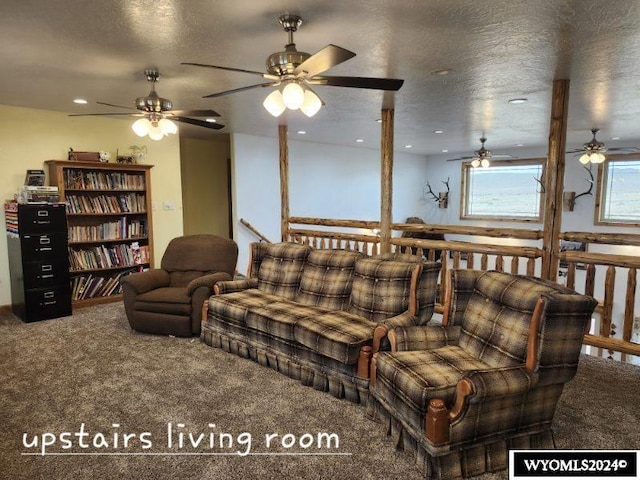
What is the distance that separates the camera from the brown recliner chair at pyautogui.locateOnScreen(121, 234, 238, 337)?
4.12m

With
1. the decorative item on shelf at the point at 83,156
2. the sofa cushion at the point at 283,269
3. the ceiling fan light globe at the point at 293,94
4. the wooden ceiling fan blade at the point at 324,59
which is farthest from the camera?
the decorative item on shelf at the point at 83,156

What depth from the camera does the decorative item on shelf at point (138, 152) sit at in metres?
5.82

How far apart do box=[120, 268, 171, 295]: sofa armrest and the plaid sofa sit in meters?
0.81

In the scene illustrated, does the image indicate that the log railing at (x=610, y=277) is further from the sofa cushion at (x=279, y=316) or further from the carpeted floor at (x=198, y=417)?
the sofa cushion at (x=279, y=316)

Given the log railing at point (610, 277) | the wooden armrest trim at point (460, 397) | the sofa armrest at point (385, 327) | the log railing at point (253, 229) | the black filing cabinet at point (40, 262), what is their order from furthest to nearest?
the log railing at point (253, 229)
the black filing cabinet at point (40, 262)
the log railing at point (610, 277)
the sofa armrest at point (385, 327)
the wooden armrest trim at point (460, 397)

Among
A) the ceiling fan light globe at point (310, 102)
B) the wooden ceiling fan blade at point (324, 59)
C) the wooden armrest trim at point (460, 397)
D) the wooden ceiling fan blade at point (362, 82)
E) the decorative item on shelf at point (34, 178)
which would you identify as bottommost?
the wooden armrest trim at point (460, 397)

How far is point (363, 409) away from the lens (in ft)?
9.05

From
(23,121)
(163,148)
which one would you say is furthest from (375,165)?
(23,121)

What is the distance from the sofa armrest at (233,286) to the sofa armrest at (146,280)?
0.75 m

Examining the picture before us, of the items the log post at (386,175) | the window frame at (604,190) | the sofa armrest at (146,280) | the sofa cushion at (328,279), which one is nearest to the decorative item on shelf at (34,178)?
the sofa armrest at (146,280)

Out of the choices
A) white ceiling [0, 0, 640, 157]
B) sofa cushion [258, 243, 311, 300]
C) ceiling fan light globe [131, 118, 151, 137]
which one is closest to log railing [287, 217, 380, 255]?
sofa cushion [258, 243, 311, 300]

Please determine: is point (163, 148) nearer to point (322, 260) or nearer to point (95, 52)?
point (95, 52)

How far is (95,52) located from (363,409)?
3.14 metres

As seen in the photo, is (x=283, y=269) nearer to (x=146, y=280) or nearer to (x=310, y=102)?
(x=146, y=280)
